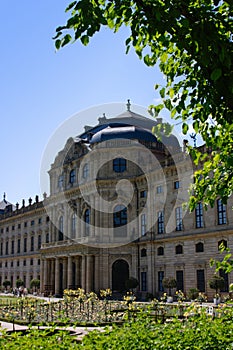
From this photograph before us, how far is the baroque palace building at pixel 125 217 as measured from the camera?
41.8 meters

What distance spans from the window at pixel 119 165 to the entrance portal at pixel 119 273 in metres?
10.3

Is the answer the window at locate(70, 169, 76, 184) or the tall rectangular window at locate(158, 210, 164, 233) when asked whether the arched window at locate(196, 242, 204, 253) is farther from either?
the window at locate(70, 169, 76, 184)

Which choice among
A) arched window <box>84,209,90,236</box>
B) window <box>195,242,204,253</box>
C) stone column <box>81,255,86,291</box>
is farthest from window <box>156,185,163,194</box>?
stone column <box>81,255,86,291</box>

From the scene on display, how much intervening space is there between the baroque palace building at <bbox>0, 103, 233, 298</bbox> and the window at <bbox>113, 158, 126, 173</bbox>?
117 mm

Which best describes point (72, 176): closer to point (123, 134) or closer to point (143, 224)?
point (123, 134)

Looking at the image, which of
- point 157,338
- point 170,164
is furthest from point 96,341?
point 170,164

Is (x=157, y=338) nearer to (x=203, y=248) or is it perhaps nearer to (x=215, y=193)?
(x=215, y=193)

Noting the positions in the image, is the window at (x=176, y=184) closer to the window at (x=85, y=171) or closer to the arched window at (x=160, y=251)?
the arched window at (x=160, y=251)

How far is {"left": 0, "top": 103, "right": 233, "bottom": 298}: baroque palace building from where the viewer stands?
41781mm

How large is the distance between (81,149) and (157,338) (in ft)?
162

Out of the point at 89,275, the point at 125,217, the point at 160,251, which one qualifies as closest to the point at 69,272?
the point at 89,275

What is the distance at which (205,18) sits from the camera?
561 centimetres

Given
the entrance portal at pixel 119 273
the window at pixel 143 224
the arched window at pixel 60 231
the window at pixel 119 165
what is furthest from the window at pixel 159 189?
the arched window at pixel 60 231

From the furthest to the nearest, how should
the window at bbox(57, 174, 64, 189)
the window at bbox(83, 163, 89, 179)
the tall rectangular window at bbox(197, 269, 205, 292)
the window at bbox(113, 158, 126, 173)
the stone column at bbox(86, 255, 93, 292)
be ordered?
the window at bbox(57, 174, 64, 189), the window at bbox(83, 163, 89, 179), the window at bbox(113, 158, 126, 173), the stone column at bbox(86, 255, 93, 292), the tall rectangular window at bbox(197, 269, 205, 292)
